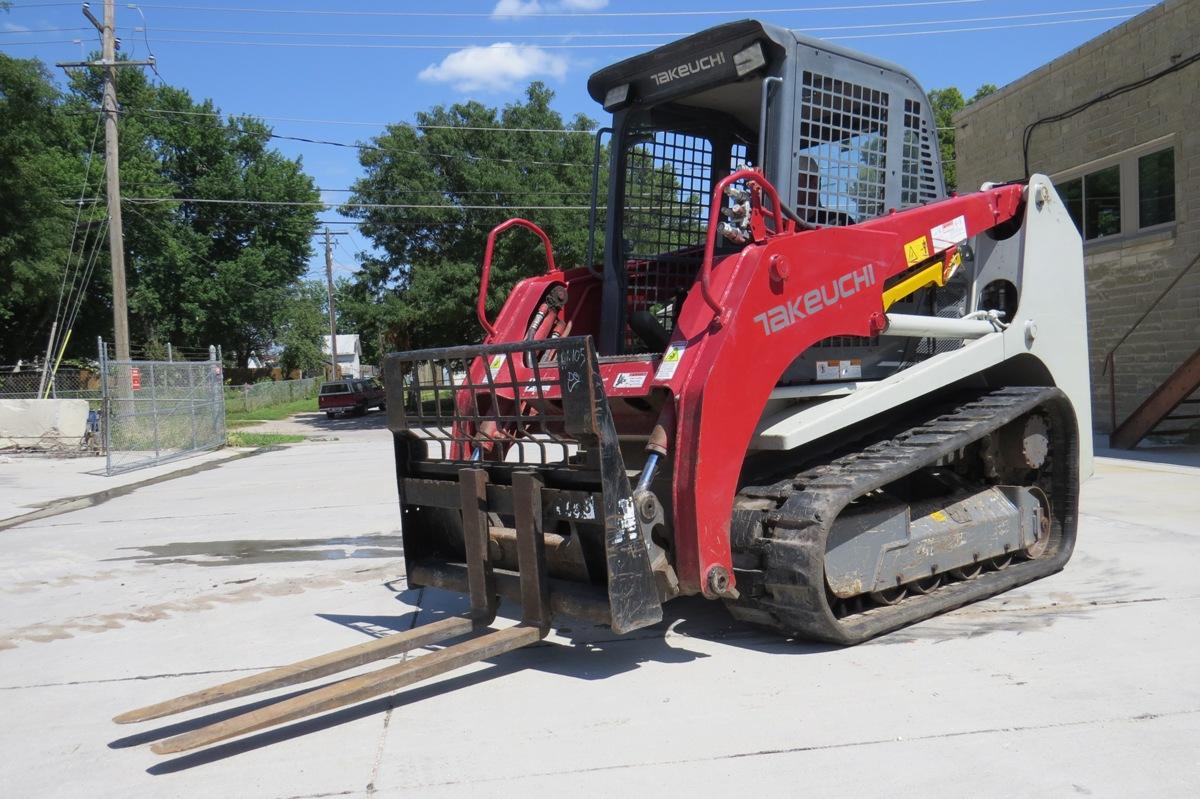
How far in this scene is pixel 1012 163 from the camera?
1839cm

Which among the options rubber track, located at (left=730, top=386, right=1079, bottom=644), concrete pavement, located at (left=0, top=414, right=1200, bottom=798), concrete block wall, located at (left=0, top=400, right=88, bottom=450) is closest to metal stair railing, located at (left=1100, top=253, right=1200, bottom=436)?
concrete pavement, located at (left=0, top=414, right=1200, bottom=798)

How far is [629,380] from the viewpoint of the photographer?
504cm

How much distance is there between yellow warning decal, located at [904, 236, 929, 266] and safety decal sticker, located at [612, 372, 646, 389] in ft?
5.70

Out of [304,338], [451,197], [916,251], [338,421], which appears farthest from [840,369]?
[304,338]

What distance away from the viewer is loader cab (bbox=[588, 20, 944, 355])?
5.38 metres

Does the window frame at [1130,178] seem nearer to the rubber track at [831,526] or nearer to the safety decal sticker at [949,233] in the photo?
the rubber track at [831,526]

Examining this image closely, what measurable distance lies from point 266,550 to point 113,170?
17.9m

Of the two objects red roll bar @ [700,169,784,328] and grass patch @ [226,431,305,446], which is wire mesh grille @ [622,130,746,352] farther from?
grass patch @ [226,431,305,446]

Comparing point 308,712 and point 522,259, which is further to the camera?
point 522,259

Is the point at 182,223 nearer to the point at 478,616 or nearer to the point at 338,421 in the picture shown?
the point at 338,421

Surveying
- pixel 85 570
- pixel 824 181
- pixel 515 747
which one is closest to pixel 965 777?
pixel 515 747

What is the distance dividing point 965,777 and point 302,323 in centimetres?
6761

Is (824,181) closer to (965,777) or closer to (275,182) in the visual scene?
(965,777)

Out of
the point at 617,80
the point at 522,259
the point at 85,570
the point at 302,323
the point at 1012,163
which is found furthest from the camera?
the point at 302,323
